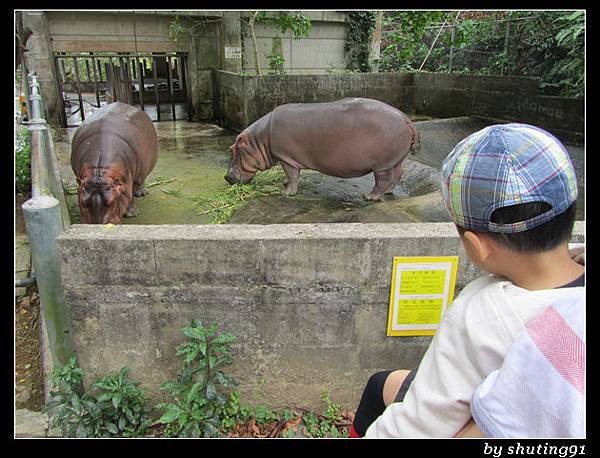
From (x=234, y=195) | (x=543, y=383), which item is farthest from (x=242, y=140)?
(x=543, y=383)

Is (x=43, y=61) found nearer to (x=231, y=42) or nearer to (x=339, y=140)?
(x=231, y=42)

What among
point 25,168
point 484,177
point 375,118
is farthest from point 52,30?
point 484,177

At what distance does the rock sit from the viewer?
2680 millimetres

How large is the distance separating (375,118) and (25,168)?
4341 mm

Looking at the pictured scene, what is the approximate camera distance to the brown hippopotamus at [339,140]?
5859 millimetres

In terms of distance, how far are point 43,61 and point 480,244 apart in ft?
37.2

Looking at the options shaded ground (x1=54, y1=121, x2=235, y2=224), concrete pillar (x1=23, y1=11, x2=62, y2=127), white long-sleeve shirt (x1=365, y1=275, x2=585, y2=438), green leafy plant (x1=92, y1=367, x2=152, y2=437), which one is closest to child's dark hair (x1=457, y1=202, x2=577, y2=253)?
white long-sleeve shirt (x1=365, y1=275, x2=585, y2=438)

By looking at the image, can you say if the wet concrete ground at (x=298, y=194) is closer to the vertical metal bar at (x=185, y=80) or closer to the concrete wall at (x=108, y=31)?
the concrete wall at (x=108, y=31)

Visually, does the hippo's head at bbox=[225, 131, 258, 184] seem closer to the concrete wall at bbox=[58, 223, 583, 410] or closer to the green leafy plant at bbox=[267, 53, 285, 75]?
the concrete wall at bbox=[58, 223, 583, 410]

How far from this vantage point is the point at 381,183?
240 inches

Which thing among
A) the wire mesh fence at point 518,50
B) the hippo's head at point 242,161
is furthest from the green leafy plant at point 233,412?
the wire mesh fence at point 518,50

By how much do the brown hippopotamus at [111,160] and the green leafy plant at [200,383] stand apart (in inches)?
92.7

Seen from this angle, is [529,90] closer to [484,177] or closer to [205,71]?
[205,71]

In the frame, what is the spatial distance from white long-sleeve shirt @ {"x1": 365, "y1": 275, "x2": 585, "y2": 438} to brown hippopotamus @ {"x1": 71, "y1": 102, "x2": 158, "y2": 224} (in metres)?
3.82
